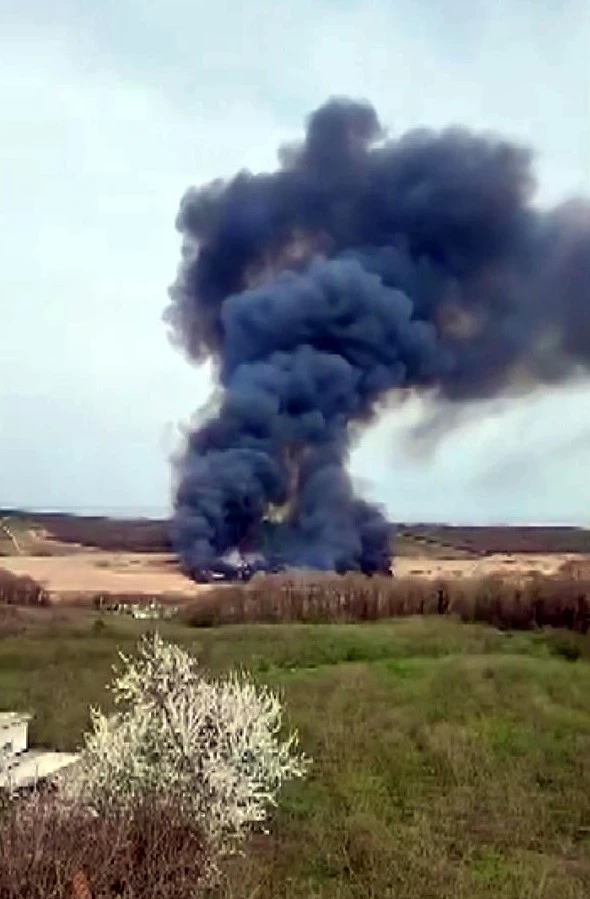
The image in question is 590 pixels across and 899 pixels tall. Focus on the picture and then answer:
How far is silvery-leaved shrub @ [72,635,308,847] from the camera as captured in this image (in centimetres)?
899

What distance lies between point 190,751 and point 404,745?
4421 millimetres

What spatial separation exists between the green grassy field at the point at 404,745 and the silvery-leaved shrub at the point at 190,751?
1.29ft

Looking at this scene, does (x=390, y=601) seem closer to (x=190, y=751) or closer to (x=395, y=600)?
(x=395, y=600)

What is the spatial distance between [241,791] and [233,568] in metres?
36.0

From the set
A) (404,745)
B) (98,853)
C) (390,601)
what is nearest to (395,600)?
(390,601)

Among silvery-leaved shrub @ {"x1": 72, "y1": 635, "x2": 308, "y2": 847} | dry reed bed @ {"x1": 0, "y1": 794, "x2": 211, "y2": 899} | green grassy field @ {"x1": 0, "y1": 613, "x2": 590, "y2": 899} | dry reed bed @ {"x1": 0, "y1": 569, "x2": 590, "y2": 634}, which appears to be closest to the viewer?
dry reed bed @ {"x1": 0, "y1": 794, "x2": 211, "y2": 899}

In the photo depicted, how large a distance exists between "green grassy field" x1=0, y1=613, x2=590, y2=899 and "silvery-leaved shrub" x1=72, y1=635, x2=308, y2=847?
0.39 meters

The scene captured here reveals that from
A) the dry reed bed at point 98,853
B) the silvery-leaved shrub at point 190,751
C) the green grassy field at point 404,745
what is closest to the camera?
the dry reed bed at point 98,853

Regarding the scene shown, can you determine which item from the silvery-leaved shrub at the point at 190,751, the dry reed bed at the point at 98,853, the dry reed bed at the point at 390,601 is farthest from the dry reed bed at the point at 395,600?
the dry reed bed at the point at 98,853

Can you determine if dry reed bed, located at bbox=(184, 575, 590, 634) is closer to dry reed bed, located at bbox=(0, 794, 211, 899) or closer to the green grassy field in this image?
the green grassy field

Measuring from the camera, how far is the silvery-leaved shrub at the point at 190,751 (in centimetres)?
899

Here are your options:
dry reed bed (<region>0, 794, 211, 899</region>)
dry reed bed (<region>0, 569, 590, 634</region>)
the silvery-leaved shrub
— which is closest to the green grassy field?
the silvery-leaved shrub

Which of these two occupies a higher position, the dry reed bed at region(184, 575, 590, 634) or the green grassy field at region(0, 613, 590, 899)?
the dry reed bed at region(184, 575, 590, 634)

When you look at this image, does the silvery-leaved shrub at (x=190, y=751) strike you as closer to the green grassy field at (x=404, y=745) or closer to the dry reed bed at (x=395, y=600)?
the green grassy field at (x=404, y=745)
